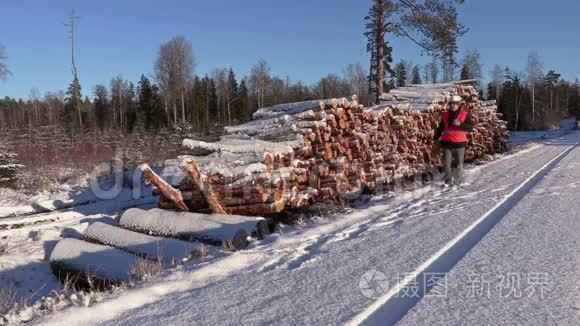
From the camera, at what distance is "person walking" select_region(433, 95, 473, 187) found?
28.8 ft

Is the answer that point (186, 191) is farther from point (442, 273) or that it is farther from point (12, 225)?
point (442, 273)

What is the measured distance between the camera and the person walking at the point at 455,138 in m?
8.77

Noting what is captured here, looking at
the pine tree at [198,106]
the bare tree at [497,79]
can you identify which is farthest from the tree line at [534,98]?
the pine tree at [198,106]

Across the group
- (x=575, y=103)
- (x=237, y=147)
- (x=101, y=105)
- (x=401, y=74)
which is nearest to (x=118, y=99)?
(x=101, y=105)

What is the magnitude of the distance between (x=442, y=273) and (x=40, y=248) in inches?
242

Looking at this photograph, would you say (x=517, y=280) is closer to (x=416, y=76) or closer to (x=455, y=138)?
(x=455, y=138)

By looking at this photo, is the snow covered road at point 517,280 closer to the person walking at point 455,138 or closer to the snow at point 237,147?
the snow at point 237,147

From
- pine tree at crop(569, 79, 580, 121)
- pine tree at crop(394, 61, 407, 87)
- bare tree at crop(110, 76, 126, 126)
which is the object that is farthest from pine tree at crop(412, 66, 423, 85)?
Result: bare tree at crop(110, 76, 126, 126)

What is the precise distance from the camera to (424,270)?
136 inches

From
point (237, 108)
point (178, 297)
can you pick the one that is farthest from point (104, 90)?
point (178, 297)

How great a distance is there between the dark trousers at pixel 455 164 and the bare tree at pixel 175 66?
42806 millimetres

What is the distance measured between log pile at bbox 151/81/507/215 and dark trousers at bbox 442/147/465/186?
1.43 m

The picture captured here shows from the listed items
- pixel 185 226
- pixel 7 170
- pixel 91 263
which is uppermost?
pixel 7 170

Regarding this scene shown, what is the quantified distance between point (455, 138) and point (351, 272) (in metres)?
6.26
